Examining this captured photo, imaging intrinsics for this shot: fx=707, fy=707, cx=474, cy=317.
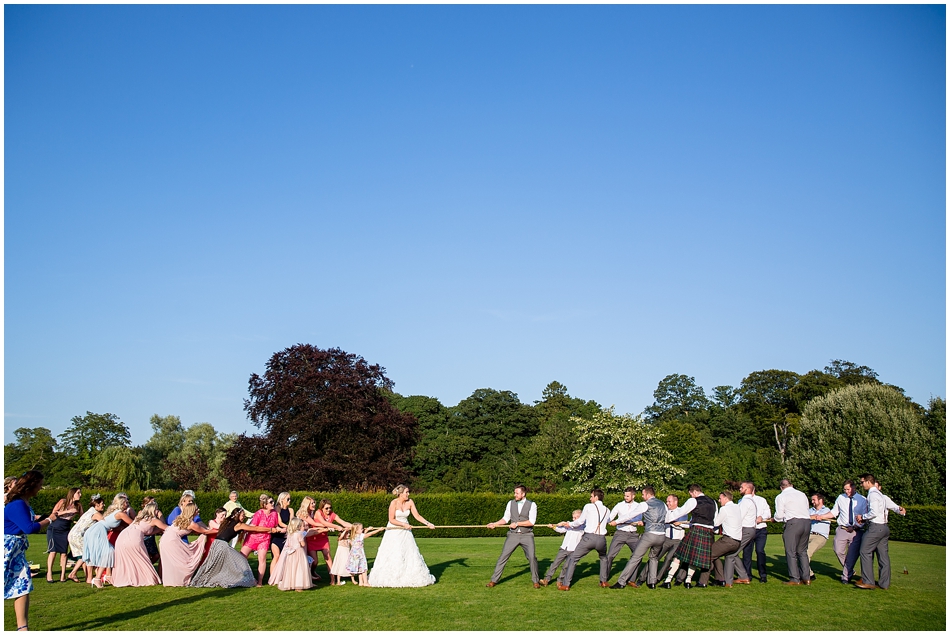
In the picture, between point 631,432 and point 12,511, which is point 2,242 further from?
point 631,432

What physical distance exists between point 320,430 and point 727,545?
3560 centimetres

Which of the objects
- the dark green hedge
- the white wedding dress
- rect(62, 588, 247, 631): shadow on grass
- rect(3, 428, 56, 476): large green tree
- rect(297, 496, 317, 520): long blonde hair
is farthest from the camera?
rect(3, 428, 56, 476): large green tree

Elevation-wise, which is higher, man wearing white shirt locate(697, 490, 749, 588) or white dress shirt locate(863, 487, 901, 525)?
white dress shirt locate(863, 487, 901, 525)

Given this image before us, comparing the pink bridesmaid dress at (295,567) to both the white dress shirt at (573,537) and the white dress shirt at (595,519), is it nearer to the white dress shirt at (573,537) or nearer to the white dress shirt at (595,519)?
the white dress shirt at (573,537)

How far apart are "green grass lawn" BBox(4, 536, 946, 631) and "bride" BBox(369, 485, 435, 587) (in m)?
0.46

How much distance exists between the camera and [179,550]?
1381 cm

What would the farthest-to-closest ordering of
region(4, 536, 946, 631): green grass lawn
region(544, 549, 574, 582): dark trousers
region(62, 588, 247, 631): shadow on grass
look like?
region(544, 549, 574, 582): dark trousers, region(4, 536, 946, 631): green grass lawn, region(62, 588, 247, 631): shadow on grass

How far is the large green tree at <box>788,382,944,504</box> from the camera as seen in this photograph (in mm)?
39250

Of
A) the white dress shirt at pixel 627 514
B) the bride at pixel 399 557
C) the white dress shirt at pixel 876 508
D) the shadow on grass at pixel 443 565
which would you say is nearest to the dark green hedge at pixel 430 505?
the shadow on grass at pixel 443 565

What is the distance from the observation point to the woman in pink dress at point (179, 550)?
13672 mm

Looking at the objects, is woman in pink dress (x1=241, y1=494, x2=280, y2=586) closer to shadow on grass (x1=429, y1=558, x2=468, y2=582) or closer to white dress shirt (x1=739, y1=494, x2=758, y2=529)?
shadow on grass (x1=429, y1=558, x2=468, y2=582)

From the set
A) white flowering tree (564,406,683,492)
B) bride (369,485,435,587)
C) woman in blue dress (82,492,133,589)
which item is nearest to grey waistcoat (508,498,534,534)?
bride (369,485,435,587)

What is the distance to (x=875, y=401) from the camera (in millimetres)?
43594

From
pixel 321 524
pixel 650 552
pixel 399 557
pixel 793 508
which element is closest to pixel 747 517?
pixel 793 508
